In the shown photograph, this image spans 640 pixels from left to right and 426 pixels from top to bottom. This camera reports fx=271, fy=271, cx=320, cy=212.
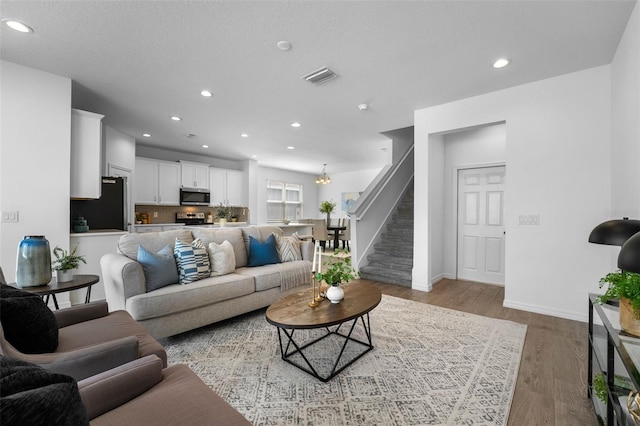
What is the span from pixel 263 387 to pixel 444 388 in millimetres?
1257

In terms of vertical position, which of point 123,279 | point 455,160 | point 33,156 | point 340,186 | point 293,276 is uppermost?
point 340,186

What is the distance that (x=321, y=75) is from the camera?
9.96ft

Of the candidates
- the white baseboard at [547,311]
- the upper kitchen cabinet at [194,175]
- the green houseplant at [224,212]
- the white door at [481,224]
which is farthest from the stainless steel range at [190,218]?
the white baseboard at [547,311]

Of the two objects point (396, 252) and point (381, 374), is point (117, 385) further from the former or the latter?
point (396, 252)

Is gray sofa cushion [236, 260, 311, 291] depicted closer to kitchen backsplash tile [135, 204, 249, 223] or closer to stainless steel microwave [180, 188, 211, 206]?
stainless steel microwave [180, 188, 211, 206]

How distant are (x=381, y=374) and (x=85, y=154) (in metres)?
4.34

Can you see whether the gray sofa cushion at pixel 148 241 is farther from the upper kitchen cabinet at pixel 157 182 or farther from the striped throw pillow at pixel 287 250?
the upper kitchen cabinet at pixel 157 182

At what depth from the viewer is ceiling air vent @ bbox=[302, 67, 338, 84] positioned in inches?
116

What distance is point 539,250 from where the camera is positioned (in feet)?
10.7

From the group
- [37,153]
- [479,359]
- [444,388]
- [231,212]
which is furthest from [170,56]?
[231,212]

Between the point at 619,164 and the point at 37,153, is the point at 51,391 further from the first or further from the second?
the point at 619,164

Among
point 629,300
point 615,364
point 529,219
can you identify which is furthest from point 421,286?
point 629,300

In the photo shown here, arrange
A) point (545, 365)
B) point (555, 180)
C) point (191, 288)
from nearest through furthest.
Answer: point (545, 365)
point (191, 288)
point (555, 180)

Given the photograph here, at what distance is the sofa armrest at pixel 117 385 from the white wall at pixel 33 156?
2995 millimetres
